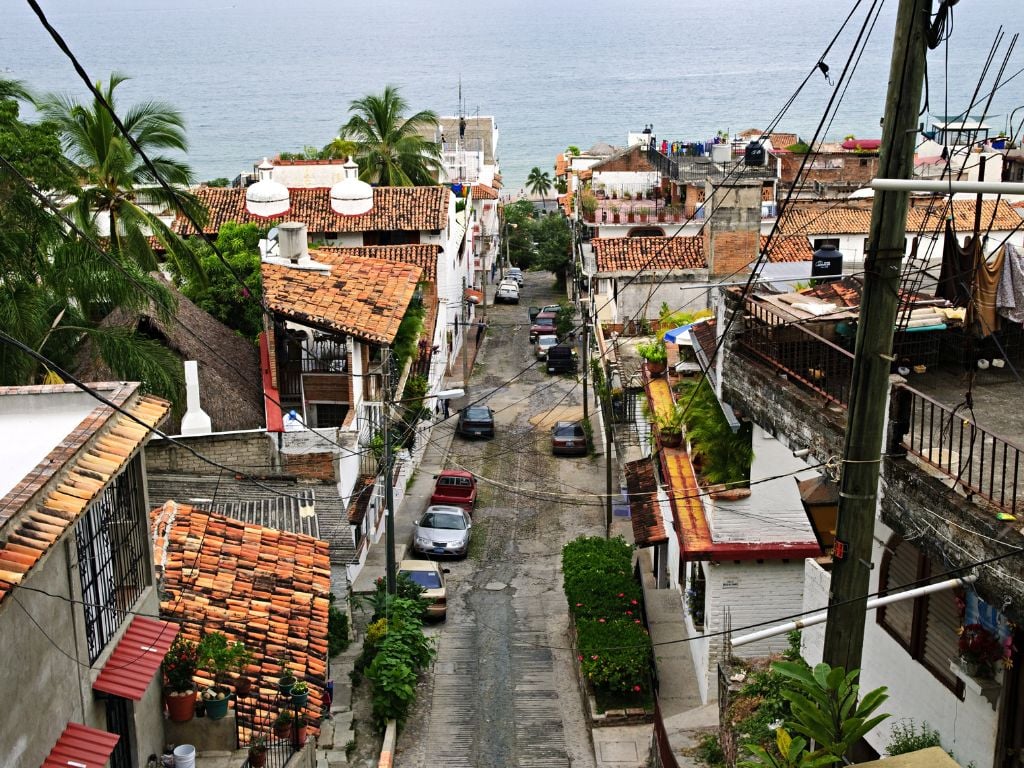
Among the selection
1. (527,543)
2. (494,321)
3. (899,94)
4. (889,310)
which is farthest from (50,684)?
(494,321)

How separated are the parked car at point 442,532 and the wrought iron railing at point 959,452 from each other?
22.7 metres

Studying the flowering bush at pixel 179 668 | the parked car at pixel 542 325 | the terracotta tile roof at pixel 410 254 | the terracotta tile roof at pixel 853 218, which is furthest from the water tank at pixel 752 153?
the parked car at pixel 542 325

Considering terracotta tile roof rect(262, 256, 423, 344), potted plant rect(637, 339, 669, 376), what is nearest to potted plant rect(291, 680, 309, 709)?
potted plant rect(637, 339, 669, 376)

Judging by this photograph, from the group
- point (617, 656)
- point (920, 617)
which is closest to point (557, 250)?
point (617, 656)

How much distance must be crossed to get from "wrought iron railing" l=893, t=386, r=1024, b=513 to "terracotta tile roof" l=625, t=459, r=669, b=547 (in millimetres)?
13073

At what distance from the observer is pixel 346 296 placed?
3158 cm

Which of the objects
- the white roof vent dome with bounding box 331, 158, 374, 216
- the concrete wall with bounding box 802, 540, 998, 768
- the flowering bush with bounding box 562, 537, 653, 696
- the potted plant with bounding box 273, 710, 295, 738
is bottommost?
the flowering bush with bounding box 562, 537, 653, 696

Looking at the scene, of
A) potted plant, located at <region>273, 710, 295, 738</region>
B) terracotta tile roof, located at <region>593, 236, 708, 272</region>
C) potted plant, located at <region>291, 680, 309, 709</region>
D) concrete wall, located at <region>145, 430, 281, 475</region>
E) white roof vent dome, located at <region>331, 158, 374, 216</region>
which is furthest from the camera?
terracotta tile roof, located at <region>593, 236, 708, 272</region>

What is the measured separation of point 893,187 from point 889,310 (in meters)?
1.48

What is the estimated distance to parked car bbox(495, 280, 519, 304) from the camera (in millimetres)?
75938

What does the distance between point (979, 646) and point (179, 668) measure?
9.98m

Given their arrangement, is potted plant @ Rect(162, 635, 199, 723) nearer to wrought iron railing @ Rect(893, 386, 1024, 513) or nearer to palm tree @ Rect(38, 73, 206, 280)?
wrought iron railing @ Rect(893, 386, 1024, 513)

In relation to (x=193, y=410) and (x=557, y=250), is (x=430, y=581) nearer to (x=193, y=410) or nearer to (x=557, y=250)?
(x=193, y=410)

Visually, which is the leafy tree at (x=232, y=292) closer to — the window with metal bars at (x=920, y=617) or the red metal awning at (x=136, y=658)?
the red metal awning at (x=136, y=658)
